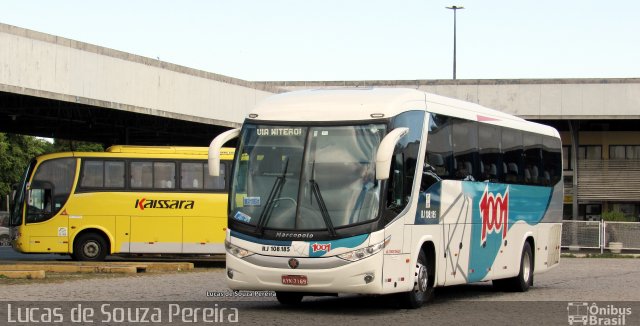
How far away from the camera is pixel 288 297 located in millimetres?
17516

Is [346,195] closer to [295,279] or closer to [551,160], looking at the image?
[295,279]

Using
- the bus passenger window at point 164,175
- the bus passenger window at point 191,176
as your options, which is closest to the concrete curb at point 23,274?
the bus passenger window at point 164,175

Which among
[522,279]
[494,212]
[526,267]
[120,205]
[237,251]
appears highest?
[494,212]

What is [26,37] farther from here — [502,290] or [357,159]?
[357,159]

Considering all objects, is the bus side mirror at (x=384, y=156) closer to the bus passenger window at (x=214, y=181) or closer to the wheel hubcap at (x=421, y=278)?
the wheel hubcap at (x=421, y=278)

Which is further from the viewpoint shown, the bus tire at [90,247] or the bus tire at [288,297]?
the bus tire at [90,247]

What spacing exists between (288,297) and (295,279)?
223 cm

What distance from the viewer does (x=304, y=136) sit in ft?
52.4

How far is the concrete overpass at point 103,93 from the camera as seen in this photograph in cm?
3108

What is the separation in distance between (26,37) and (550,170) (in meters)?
14.9

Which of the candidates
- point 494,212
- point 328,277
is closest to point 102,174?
point 494,212

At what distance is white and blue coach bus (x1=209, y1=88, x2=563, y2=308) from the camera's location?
1534cm

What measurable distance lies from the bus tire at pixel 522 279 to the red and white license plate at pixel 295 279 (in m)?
7.60

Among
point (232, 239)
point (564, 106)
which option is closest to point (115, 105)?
point (232, 239)
